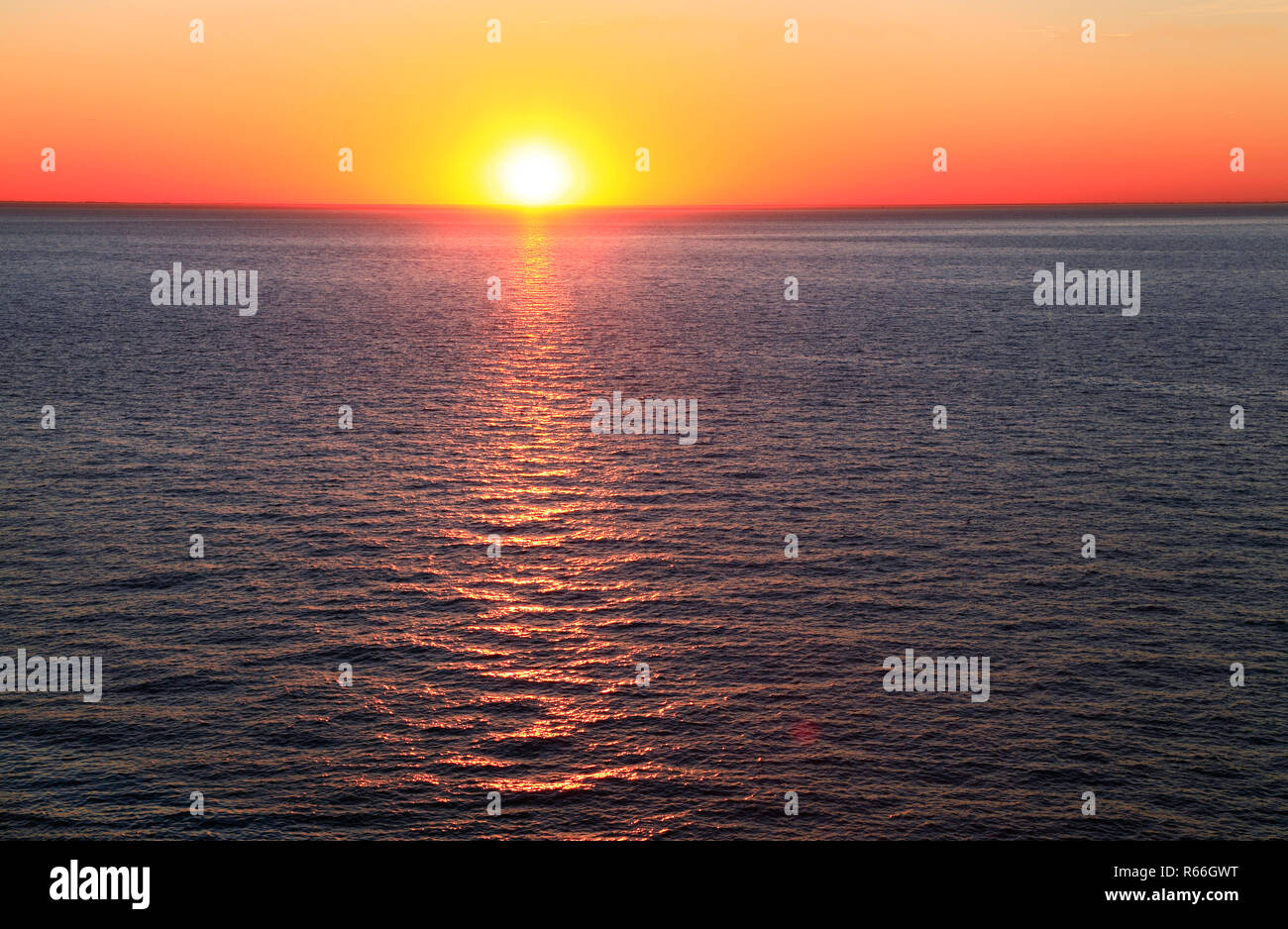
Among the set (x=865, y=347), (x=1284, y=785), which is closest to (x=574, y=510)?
(x=1284, y=785)

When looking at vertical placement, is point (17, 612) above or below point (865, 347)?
below

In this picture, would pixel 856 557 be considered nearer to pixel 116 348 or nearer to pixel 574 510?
pixel 574 510

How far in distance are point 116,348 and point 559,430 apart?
203ft

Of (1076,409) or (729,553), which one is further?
(1076,409)

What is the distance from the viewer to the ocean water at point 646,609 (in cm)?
3541

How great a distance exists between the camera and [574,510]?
62844 millimetres

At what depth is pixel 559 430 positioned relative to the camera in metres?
82.9

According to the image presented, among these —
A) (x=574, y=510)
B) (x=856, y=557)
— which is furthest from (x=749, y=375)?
(x=856, y=557)

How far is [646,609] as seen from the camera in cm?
4875

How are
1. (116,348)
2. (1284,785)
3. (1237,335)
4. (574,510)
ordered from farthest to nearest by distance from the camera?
(1237,335), (116,348), (574,510), (1284,785)

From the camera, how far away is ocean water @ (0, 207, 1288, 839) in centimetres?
3541

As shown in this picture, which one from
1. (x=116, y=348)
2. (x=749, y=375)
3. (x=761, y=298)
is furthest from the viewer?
(x=761, y=298)

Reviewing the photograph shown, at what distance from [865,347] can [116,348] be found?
78313mm

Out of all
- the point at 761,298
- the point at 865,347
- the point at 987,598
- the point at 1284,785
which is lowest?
the point at 1284,785
